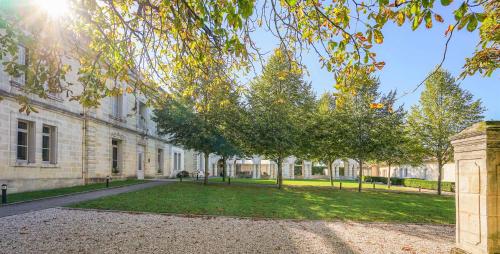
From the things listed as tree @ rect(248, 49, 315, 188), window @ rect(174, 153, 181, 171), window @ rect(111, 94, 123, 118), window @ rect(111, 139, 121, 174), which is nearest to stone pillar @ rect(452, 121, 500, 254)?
tree @ rect(248, 49, 315, 188)

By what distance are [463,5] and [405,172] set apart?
48685 millimetres

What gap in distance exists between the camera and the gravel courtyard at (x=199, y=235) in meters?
5.92

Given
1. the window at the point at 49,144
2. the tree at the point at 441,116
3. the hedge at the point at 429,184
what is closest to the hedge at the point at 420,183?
the hedge at the point at 429,184

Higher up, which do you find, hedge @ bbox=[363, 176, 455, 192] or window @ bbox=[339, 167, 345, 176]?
hedge @ bbox=[363, 176, 455, 192]

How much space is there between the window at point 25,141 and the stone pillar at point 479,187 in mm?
16285

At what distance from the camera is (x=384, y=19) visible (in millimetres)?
4152

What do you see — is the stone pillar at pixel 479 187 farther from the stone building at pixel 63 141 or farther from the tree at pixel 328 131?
the tree at pixel 328 131

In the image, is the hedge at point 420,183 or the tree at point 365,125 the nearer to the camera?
the tree at point 365,125

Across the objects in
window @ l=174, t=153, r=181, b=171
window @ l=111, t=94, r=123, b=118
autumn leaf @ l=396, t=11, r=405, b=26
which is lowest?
window @ l=174, t=153, r=181, b=171

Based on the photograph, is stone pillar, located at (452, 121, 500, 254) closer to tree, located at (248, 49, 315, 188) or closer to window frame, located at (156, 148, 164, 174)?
tree, located at (248, 49, 315, 188)

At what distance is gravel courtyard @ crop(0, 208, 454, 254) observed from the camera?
5918 millimetres

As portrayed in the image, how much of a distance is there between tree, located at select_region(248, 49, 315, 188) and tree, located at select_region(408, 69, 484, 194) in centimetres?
779

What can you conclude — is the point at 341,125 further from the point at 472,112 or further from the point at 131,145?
the point at 131,145

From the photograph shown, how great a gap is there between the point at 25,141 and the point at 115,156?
32.6 ft
